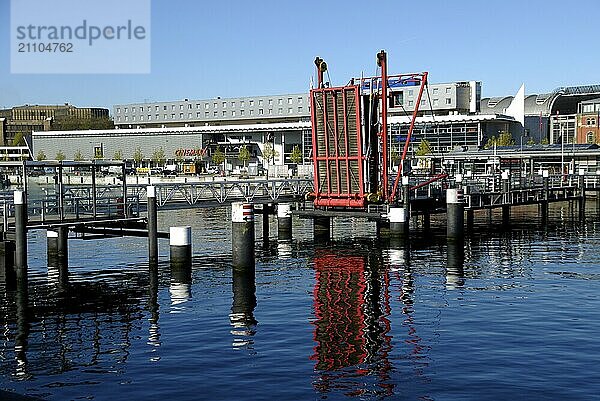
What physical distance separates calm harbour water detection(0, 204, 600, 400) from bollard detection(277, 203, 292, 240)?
19.2ft

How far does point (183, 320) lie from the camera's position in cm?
2156

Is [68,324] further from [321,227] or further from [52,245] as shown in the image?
[321,227]

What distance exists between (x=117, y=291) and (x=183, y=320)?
544 cm

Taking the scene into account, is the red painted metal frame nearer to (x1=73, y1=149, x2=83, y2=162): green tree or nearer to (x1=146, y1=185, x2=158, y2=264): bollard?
(x1=146, y1=185, x2=158, y2=264): bollard

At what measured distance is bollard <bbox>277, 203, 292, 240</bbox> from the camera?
1658 inches

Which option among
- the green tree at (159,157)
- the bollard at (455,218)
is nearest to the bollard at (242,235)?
the bollard at (455,218)

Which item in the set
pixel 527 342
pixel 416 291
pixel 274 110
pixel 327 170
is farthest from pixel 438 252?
pixel 274 110

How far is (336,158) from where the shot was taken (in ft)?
132

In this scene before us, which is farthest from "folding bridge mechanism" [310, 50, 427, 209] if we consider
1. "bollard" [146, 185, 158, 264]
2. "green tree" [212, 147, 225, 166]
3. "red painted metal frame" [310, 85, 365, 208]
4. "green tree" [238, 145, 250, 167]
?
"green tree" [212, 147, 225, 166]

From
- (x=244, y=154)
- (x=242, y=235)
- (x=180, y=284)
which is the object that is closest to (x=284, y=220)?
(x=242, y=235)

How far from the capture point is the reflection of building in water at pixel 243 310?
1945cm

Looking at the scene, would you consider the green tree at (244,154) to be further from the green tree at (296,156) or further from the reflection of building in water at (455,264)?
the reflection of building in water at (455,264)

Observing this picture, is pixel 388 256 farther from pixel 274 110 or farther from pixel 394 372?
pixel 274 110

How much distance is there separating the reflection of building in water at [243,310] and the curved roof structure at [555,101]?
451ft
